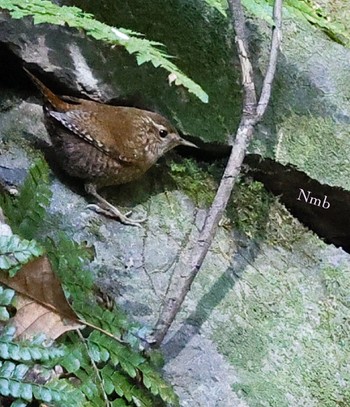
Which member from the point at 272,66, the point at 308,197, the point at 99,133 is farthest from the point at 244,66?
the point at 308,197

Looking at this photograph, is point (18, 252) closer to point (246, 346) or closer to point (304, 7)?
point (246, 346)

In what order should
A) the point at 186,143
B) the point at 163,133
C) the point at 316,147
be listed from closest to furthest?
the point at 163,133 → the point at 186,143 → the point at 316,147

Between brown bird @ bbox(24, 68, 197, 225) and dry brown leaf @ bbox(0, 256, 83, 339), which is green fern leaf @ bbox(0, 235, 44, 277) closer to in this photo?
dry brown leaf @ bbox(0, 256, 83, 339)

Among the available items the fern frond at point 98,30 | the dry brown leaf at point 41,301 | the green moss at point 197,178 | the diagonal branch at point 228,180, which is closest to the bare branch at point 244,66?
the diagonal branch at point 228,180

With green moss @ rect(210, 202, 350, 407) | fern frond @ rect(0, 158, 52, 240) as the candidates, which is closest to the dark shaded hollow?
green moss @ rect(210, 202, 350, 407)

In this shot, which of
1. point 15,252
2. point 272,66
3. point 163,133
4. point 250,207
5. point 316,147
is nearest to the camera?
point 15,252

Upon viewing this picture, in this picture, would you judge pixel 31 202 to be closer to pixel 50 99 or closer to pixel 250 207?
pixel 50 99
